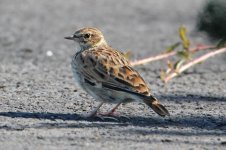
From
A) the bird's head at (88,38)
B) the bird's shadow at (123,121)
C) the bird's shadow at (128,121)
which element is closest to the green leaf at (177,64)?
the bird's head at (88,38)

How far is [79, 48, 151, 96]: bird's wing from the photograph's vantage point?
9.79 m

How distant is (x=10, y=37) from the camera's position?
56.3 ft

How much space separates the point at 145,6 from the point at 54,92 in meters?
10.4

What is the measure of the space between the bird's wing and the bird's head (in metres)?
0.31

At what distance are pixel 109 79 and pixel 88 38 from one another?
134cm

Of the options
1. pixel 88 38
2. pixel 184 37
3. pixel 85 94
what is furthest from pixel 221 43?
pixel 88 38

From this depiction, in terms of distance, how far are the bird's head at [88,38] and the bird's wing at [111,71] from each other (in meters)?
0.31

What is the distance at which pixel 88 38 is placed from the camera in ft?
36.7

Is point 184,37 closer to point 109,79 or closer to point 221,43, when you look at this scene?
point 221,43

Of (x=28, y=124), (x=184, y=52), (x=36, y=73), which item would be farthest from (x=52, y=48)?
(x=28, y=124)

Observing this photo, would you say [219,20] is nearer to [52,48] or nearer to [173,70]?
[173,70]

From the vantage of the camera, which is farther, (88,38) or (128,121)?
(88,38)

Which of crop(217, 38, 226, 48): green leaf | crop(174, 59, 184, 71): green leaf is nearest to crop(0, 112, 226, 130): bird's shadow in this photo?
crop(174, 59, 184, 71): green leaf

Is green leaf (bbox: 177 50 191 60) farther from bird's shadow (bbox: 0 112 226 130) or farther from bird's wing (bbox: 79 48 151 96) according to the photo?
bird's shadow (bbox: 0 112 226 130)
